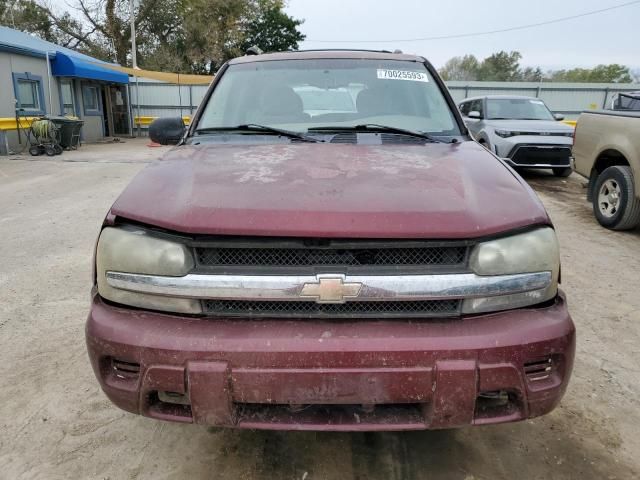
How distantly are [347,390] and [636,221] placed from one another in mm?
5636

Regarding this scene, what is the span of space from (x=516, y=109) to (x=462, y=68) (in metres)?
72.6

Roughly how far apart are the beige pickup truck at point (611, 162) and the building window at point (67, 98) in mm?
16256

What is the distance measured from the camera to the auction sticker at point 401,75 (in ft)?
10.3

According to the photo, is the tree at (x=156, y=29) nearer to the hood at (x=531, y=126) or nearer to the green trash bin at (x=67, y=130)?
the green trash bin at (x=67, y=130)

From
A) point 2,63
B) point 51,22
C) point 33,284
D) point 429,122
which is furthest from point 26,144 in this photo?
point 51,22

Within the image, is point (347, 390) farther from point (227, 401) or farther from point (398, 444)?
point (398, 444)

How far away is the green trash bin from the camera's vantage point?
580 inches

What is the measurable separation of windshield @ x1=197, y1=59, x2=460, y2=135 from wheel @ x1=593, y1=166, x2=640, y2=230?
3.77 m

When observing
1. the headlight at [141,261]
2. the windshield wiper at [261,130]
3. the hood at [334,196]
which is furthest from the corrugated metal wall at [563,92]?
the headlight at [141,261]

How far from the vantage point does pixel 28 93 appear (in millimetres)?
15188

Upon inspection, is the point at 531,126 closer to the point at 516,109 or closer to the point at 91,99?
the point at 516,109

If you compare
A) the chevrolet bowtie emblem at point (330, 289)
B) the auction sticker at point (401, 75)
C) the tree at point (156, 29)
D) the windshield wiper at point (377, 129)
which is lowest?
the chevrolet bowtie emblem at point (330, 289)

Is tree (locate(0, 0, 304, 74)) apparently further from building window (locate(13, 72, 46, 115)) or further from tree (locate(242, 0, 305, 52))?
building window (locate(13, 72, 46, 115))

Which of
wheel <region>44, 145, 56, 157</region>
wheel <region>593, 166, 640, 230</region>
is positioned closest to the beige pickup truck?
wheel <region>593, 166, 640, 230</region>
